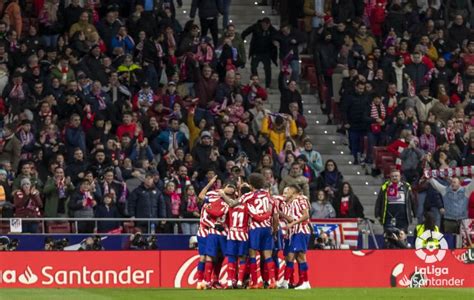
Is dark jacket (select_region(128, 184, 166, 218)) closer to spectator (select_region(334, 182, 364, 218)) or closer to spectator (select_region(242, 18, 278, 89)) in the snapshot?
spectator (select_region(334, 182, 364, 218))

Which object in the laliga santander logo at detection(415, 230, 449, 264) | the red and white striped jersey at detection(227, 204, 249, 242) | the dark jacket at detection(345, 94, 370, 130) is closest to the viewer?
the red and white striped jersey at detection(227, 204, 249, 242)

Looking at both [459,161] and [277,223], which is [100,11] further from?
[277,223]

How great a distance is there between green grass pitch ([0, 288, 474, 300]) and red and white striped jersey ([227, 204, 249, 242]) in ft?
4.00

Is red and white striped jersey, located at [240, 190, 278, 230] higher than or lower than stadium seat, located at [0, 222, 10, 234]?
higher

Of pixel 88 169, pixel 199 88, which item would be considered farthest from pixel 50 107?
pixel 199 88

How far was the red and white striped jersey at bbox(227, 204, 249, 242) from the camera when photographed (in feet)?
108

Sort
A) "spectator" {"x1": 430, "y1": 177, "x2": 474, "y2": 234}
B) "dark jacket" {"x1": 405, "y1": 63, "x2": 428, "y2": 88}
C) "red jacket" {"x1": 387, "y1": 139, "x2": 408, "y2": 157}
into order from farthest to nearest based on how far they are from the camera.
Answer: "dark jacket" {"x1": 405, "y1": 63, "x2": 428, "y2": 88} < "red jacket" {"x1": 387, "y1": 139, "x2": 408, "y2": 157} < "spectator" {"x1": 430, "y1": 177, "x2": 474, "y2": 234}

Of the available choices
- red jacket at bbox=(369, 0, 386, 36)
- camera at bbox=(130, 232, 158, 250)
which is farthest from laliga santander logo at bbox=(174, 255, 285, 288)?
red jacket at bbox=(369, 0, 386, 36)

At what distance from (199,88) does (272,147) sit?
2806mm

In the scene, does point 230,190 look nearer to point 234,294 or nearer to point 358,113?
point 234,294

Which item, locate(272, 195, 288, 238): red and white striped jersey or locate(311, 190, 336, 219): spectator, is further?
locate(311, 190, 336, 219): spectator

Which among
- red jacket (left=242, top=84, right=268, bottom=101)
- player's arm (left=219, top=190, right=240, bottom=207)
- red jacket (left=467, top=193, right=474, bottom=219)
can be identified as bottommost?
red jacket (left=467, top=193, right=474, bottom=219)

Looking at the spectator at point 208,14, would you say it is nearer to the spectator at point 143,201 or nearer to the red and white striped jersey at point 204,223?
the spectator at point 143,201

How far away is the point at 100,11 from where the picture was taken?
4591 cm
